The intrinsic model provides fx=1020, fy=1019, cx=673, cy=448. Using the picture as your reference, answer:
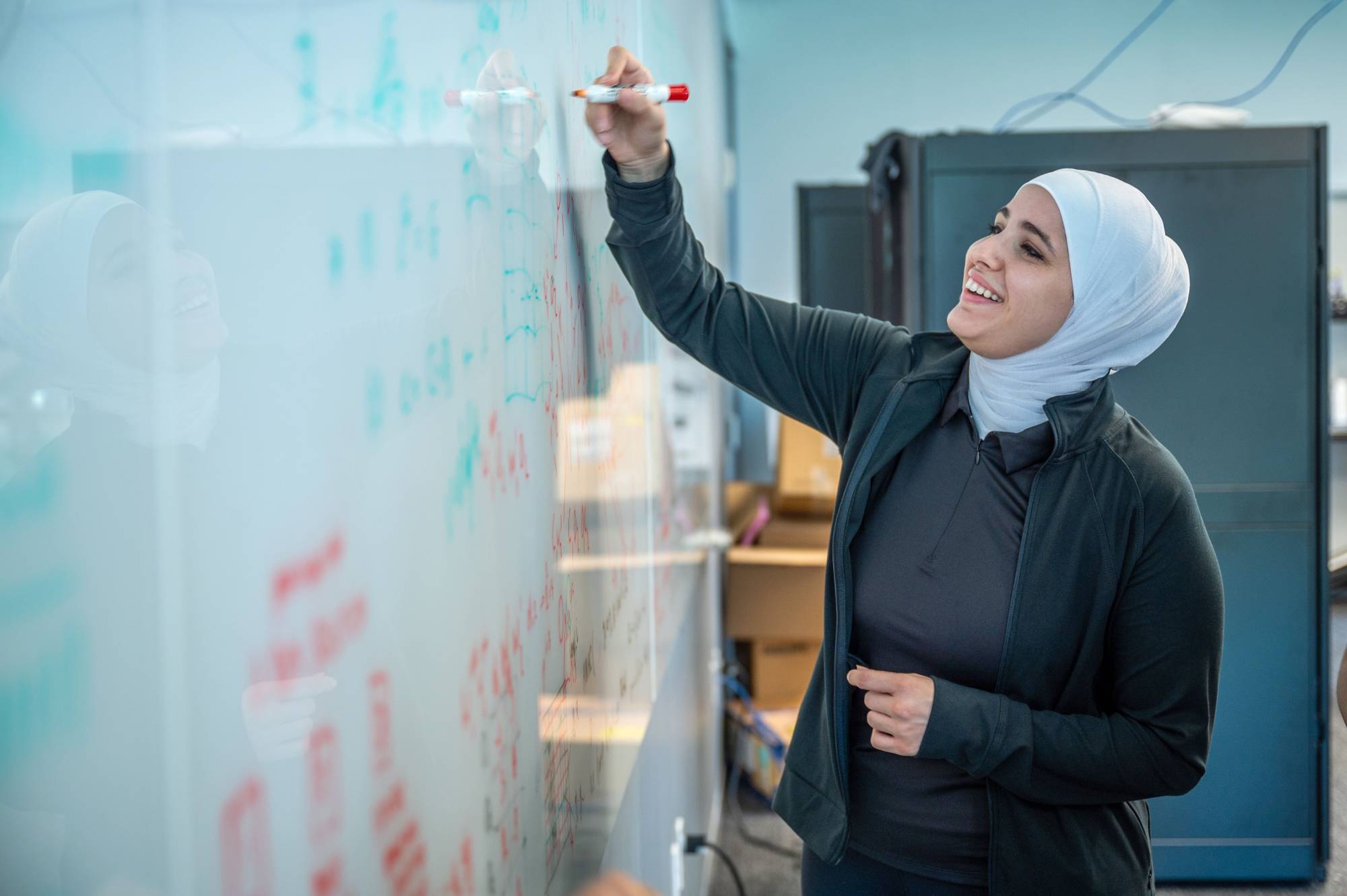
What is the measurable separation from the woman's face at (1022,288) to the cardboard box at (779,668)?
2.10 meters

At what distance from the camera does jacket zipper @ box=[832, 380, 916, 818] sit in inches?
42.7

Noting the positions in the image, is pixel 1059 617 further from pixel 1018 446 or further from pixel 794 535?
pixel 794 535

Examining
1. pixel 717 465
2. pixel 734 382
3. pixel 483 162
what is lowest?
pixel 717 465

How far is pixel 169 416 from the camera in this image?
0.29 m

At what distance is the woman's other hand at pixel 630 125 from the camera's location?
851 millimetres

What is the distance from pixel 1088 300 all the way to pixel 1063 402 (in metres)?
0.11

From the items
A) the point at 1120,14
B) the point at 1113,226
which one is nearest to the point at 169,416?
the point at 1113,226

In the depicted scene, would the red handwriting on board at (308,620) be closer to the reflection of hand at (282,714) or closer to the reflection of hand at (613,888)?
the reflection of hand at (282,714)

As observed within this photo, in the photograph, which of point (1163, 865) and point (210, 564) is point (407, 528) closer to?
point (210, 564)

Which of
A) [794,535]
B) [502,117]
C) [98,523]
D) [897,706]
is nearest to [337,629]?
[98,523]

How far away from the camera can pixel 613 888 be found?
0.86 m

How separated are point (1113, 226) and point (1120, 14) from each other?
12.0 feet

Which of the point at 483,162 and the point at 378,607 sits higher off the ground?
the point at 483,162

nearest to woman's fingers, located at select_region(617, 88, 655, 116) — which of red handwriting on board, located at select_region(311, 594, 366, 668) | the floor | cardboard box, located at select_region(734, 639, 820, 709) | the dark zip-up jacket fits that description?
the dark zip-up jacket
